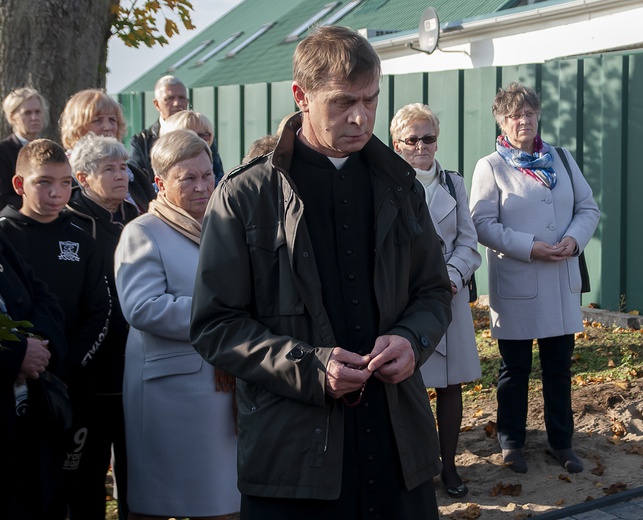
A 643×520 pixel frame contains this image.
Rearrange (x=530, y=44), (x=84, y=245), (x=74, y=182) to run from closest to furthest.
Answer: (x=84, y=245), (x=74, y=182), (x=530, y=44)

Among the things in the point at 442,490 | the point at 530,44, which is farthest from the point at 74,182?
the point at 530,44

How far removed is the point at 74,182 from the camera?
583 cm

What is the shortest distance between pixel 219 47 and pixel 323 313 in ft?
94.4

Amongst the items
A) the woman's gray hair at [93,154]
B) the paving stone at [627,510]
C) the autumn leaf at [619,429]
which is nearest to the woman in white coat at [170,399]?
the woman's gray hair at [93,154]

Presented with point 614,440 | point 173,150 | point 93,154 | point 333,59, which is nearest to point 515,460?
point 614,440

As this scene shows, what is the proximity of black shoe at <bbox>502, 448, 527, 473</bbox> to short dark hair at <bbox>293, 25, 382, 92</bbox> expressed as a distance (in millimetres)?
3621

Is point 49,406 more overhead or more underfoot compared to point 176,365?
more underfoot

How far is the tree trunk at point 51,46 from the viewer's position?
8539 millimetres

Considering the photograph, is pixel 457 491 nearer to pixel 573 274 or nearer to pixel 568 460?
pixel 568 460

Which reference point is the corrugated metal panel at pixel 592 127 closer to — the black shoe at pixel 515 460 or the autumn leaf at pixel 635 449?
the autumn leaf at pixel 635 449

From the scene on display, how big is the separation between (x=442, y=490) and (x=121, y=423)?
6.54ft

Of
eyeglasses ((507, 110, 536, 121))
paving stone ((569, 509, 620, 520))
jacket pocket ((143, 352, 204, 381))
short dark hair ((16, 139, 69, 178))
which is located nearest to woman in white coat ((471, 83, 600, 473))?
eyeglasses ((507, 110, 536, 121))

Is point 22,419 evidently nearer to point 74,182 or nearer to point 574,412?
point 74,182

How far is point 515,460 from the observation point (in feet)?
20.3
